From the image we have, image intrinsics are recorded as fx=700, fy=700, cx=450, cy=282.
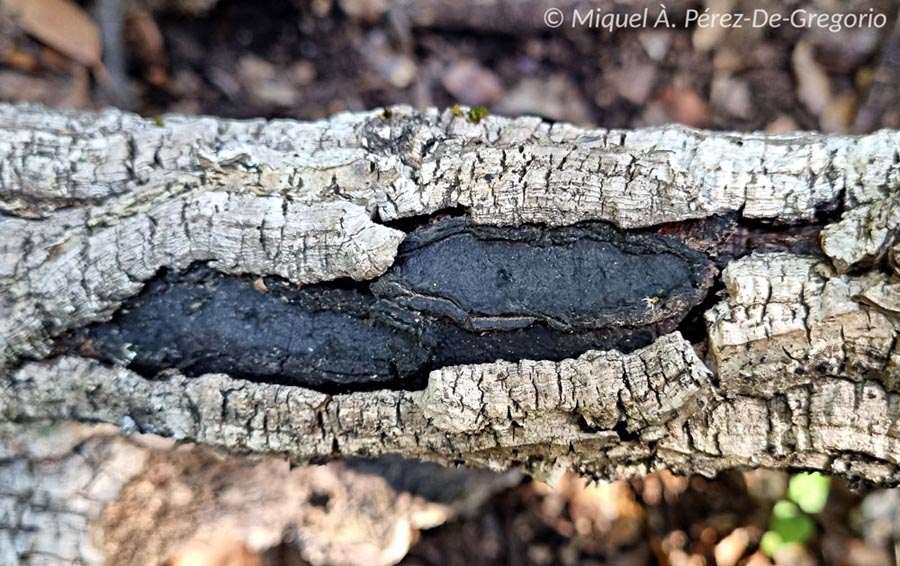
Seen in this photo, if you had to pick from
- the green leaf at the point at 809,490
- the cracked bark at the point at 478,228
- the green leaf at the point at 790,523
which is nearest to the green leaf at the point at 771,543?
the green leaf at the point at 790,523

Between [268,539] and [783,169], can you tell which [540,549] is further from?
[783,169]

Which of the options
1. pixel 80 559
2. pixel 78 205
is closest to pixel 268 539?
pixel 80 559

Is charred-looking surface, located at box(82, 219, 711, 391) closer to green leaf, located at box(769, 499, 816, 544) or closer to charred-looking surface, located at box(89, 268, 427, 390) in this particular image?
charred-looking surface, located at box(89, 268, 427, 390)
